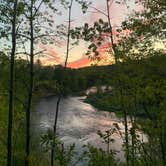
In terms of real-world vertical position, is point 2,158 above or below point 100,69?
below

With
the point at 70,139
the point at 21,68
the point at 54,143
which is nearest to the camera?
the point at 54,143

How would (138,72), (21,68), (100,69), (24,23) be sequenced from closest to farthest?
(138,72)
(100,69)
(24,23)
(21,68)

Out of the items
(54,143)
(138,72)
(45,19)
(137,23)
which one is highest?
(45,19)

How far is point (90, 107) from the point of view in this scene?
76000 millimetres

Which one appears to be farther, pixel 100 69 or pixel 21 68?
pixel 21 68

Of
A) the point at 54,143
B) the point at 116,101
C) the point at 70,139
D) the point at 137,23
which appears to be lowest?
the point at 70,139

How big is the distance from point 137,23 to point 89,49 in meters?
2.31

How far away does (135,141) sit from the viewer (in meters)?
10.7

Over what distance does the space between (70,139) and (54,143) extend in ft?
109

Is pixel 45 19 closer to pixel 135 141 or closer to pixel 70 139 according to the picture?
pixel 135 141

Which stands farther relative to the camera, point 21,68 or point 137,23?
point 21,68

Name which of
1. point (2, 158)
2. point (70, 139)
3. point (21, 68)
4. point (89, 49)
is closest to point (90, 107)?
point (70, 139)

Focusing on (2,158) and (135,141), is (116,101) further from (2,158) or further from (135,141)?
(2,158)

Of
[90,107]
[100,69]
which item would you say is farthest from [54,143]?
[90,107]
